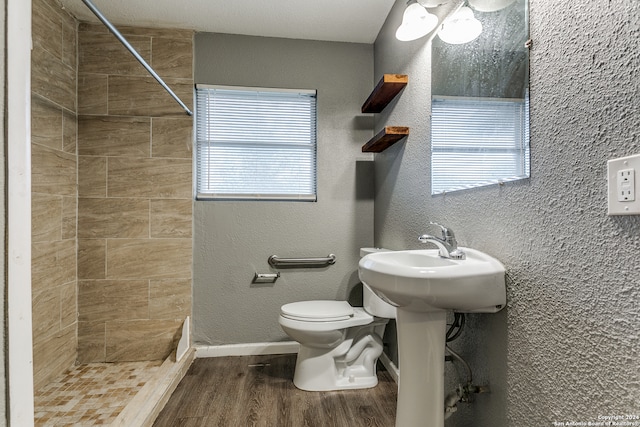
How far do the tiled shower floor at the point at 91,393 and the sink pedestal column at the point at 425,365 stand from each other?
A: 1.40 metres

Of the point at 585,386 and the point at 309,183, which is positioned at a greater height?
the point at 309,183

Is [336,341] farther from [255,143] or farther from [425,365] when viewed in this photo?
[255,143]

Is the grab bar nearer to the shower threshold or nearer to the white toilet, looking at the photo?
the white toilet

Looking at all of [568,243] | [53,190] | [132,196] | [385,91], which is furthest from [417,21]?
[53,190]

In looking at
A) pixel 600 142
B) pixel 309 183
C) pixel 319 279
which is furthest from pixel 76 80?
pixel 600 142

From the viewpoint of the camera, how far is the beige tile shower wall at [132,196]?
2211mm

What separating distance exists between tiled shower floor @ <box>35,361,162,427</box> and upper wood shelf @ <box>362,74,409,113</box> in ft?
7.24

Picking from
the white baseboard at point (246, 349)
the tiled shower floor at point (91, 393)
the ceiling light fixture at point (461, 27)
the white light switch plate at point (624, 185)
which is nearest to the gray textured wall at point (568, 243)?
the white light switch plate at point (624, 185)

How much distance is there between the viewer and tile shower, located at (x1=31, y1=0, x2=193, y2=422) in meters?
2.15

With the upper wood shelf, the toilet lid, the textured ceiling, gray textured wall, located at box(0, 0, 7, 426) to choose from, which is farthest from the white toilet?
the textured ceiling

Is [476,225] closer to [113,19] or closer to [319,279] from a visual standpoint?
[319,279]

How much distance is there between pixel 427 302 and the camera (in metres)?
1.03

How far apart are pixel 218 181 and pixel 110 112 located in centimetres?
83

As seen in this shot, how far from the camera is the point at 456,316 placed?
1.32 metres
